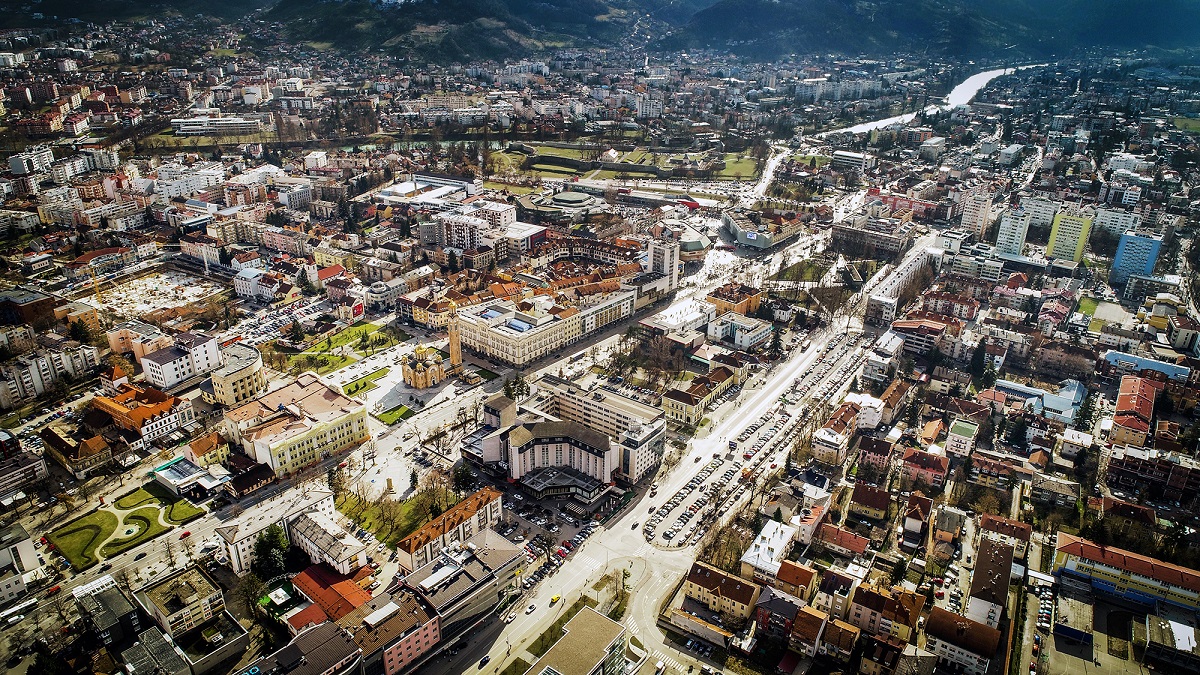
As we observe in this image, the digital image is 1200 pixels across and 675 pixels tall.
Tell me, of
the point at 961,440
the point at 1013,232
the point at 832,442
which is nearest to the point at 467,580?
the point at 832,442

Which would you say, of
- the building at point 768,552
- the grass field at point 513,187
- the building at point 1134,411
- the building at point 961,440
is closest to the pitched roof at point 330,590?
the building at point 768,552

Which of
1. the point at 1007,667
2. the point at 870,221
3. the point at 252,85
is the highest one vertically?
the point at 252,85

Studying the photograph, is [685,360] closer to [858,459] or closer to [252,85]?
[858,459]

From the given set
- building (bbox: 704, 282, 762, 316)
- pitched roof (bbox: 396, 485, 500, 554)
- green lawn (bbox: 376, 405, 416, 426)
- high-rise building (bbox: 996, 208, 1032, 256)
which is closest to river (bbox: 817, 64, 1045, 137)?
high-rise building (bbox: 996, 208, 1032, 256)

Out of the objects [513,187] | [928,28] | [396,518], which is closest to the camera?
[396,518]

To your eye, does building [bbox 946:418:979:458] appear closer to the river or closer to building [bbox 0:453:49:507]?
building [bbox 0:453:49:507]

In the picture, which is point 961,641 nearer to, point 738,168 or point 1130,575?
point 1130,575

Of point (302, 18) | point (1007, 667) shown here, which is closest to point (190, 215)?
point (1007, 667)

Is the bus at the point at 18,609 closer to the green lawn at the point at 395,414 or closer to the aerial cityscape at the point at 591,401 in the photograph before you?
the aerial cityscape at the point at 591,401
